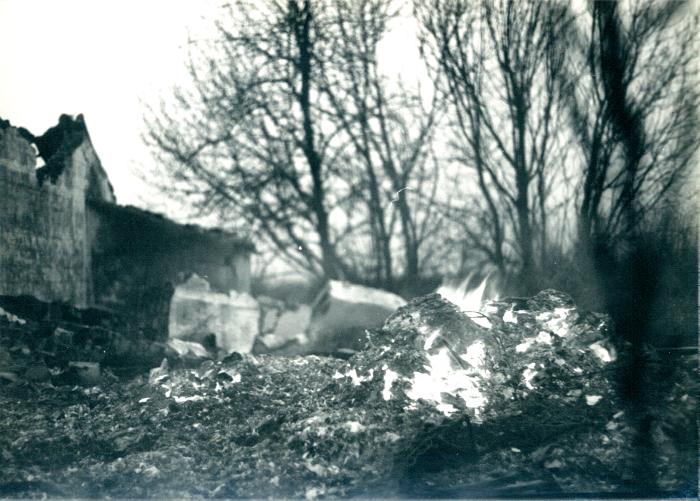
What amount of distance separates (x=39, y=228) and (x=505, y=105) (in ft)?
13.1

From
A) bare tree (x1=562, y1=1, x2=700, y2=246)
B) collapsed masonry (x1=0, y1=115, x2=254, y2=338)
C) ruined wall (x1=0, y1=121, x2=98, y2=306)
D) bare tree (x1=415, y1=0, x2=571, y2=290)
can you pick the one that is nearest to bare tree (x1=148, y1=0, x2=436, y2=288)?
bare tree (x1=415, y1=0, x2=571, y2=290)

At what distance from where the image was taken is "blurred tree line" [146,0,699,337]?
5277mm

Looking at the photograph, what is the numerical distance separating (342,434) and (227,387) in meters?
1.07

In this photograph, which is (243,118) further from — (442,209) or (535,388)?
(535,388)

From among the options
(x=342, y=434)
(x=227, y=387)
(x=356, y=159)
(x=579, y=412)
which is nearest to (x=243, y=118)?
(x=356, y=159)

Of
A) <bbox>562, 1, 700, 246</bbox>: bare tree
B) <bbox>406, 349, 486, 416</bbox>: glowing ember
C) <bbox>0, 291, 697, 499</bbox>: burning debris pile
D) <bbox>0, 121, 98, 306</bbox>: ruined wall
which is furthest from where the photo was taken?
<bbox>562, 1, 700, 246</bbox>: bare tree

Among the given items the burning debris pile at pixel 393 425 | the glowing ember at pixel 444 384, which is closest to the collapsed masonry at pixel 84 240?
the burning debris pile at pixel 393 425

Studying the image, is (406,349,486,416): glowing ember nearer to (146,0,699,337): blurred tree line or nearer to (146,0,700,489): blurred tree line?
(146,0,700,489): blurred tree line

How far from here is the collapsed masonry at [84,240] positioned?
5.25 metres

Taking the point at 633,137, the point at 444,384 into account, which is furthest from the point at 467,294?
the point at 633,137

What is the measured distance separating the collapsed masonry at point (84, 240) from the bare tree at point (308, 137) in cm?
66

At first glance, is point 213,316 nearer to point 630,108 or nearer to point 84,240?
point 84,240

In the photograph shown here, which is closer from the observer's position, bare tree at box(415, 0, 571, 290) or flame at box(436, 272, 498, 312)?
flame at box(436, 272, 498, 312)

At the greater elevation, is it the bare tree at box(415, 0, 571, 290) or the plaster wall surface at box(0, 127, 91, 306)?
the bare tree at box(415, 0, 571, 290)
